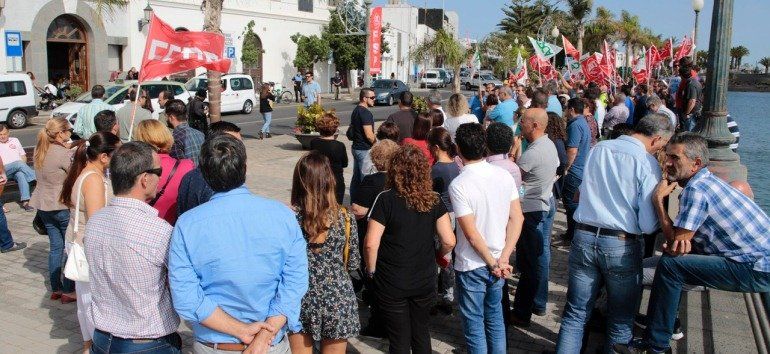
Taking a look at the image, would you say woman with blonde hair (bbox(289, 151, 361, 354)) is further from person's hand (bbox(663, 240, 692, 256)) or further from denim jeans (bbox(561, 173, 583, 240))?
denim jeans (bbox(561, 173, 583, 240))

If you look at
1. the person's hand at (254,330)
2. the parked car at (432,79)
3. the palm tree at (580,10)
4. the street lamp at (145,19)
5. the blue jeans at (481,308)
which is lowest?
the blue jeans at (481,308)

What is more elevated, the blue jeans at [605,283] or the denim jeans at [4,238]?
the blue jeans at [605,283]

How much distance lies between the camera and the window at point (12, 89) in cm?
2002

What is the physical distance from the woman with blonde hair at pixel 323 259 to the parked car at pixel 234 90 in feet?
75.5

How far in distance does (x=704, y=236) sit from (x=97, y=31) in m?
29.3

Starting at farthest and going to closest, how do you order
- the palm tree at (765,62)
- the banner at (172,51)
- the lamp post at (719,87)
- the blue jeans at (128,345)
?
the palm tree at (765,62) → the banner at (172,51) → the lamp post at (719,87) → the blue jeans at (128,345)

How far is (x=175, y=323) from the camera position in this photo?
309 cm

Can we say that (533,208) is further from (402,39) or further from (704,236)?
(402,39)

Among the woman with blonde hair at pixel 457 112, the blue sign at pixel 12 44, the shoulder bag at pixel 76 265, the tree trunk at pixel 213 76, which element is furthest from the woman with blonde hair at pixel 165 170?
the blue sign at pixel 12 44

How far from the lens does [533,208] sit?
5438 mm

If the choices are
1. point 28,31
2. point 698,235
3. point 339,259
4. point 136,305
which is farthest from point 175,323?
point 28,31

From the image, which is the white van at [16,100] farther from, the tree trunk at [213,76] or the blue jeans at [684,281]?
the blue jeans at [684,281]

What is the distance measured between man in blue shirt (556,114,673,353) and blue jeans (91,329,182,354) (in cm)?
270

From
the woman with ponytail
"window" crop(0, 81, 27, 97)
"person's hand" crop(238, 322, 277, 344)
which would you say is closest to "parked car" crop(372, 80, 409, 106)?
"window" crop(0, 81, 27, 97)
